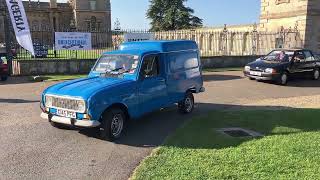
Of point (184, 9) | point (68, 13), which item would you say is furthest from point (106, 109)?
point (68, 13)

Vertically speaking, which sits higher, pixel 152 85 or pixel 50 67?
pixel 152 85

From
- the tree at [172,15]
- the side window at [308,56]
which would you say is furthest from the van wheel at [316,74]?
the tree at [172,15]

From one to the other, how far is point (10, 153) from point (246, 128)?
16.4ft

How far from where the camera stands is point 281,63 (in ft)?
57.4

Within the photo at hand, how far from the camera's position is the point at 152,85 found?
8.87m

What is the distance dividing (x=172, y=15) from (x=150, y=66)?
6620 cm

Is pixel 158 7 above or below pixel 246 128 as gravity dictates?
above

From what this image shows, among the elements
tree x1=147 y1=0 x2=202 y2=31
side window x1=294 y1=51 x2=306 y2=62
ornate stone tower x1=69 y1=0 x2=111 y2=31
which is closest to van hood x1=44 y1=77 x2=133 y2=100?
side window x1=294 y1=51 x2=306 y2=62

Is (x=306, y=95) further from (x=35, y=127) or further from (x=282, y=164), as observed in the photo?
(x=35, y=127)

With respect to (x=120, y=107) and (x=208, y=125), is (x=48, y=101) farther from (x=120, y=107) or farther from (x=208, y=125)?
(x=208, y=125)

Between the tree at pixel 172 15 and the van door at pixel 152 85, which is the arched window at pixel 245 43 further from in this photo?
Result: the tree at pixel 172 15

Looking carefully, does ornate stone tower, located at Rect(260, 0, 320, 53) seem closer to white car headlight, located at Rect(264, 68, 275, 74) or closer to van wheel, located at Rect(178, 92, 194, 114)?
white car headlight, located at Rect(264, 68, 275, 74)

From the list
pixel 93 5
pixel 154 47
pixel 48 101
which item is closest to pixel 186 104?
pixel 154 47

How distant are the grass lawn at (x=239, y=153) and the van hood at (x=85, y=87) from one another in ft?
5.39
